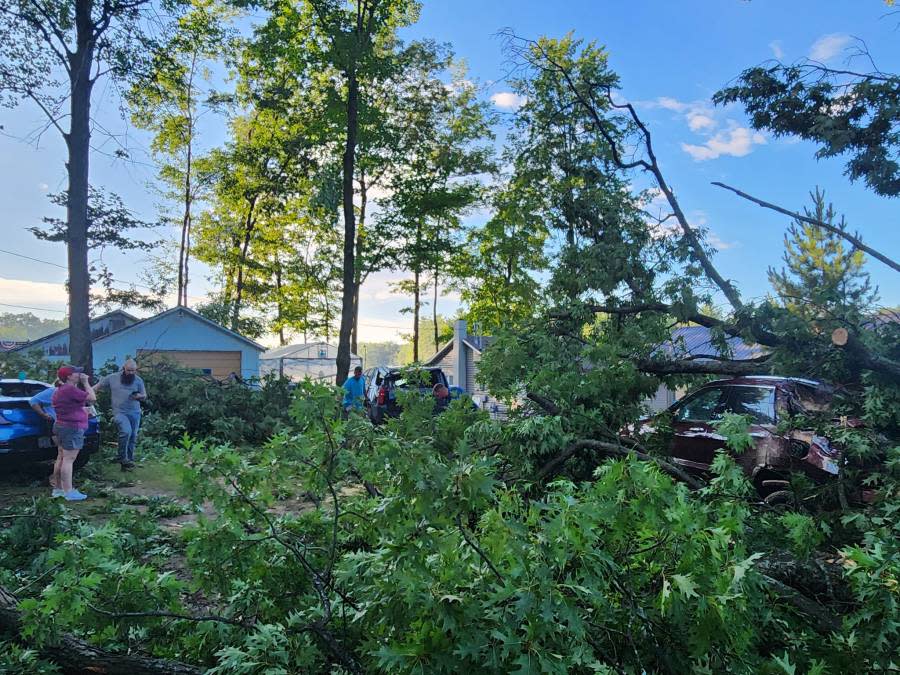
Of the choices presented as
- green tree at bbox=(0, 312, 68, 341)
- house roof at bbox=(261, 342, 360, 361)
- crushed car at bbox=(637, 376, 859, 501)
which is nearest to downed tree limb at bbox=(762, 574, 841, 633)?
crushed car at bbox=(637, 376, 859, 501)

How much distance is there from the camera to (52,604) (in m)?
2.12

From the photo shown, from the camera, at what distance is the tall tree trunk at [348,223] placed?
1591 cm

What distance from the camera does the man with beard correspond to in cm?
866

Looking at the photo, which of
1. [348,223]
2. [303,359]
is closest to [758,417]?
[348,223]

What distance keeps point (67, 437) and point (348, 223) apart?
35.6 ft

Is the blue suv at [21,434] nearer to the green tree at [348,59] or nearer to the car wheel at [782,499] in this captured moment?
the green tree at [348,59]

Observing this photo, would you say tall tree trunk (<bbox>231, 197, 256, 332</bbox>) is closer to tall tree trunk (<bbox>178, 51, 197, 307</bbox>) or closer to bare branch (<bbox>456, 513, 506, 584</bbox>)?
tall tree trunk (<bbox>178, 51, 197, 307</bbox>)

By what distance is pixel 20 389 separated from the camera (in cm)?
804

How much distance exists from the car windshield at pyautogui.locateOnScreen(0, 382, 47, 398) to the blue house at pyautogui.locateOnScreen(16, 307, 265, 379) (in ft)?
48.3

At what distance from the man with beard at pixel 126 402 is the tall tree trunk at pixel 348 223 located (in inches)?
280

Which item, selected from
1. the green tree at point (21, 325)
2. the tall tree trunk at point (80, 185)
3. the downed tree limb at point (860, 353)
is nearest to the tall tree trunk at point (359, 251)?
the tall tree trunk at point (80, 185)

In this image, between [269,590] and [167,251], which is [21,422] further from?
[167,251]

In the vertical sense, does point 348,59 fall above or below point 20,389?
above

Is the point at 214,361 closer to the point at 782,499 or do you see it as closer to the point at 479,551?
the point at 782,499
